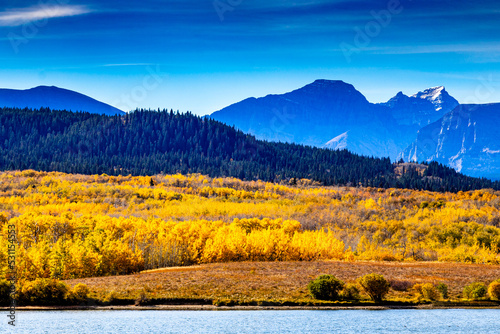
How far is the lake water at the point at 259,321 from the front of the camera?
60.6 m

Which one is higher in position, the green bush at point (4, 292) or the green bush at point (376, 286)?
the green bush at point (376, 286)

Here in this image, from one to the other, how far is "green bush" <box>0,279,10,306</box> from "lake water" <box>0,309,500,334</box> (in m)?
4.06

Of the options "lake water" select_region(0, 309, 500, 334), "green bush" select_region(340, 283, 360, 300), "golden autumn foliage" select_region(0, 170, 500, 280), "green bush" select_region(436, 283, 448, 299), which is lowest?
"lake water" select_region(0, 309, 500, 334)

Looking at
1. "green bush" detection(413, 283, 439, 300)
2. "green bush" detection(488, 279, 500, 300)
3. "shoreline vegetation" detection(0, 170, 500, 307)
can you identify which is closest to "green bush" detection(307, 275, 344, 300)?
"shoreline vegetation" detection(0, 170, 500, 307)

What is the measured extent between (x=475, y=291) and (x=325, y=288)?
18.0 meters

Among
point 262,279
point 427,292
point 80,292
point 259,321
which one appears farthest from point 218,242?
point 259,321

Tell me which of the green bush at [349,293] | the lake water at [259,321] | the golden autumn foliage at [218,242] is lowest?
the lake water at [259,321]

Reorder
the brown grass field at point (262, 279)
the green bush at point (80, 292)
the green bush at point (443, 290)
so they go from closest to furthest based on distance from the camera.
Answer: the green bush at point (80, 292), the green bush at point (443, 290), the brown grass field at point (262, 279)

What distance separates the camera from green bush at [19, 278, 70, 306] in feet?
245

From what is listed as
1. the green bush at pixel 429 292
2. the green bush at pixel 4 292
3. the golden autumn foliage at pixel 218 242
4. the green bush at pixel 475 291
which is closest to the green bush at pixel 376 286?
the green bush at pixel 429 292

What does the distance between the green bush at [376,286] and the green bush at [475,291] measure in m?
9.68

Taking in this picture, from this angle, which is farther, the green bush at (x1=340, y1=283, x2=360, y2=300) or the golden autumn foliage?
the golden autumn foliage

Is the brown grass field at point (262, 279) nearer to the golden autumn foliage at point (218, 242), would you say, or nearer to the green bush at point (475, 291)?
the green bush at point (475, 291)

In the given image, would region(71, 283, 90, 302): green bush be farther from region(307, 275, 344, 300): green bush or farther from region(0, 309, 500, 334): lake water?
region(307, 275, 344, 300): green bush
